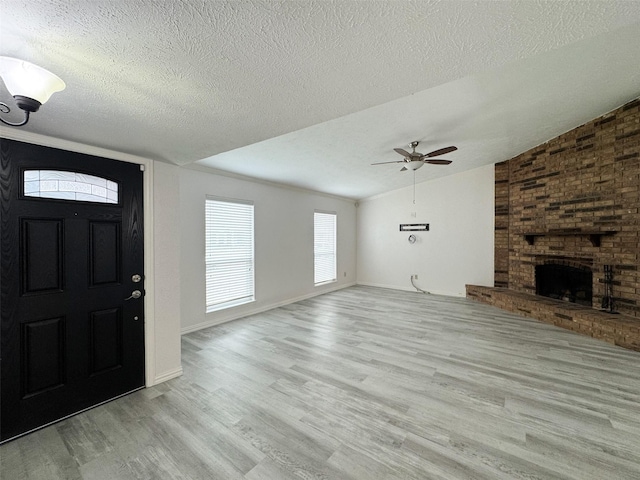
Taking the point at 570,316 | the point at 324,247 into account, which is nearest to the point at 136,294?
the point at 324,247

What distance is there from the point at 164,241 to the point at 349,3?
2.52 meters

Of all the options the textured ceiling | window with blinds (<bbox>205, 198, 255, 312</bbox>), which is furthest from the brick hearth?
window with blinds (<bbox>205, 198, 255, 312</bbox>)

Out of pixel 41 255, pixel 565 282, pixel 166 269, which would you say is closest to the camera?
pixel 41 255

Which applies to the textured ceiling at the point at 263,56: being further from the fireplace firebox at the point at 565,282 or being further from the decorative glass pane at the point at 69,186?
the fireplace firebox at the point at 565,282

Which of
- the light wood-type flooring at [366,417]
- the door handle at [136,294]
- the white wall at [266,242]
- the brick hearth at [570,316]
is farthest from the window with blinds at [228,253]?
the brick hearth at [570,316]

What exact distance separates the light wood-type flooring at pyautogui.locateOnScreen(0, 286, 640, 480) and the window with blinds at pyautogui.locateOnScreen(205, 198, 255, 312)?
1038 millimetres

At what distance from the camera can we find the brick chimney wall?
12.0ft

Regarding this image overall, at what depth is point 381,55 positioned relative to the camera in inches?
46.0

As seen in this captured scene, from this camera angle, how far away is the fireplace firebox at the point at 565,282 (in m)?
4.28

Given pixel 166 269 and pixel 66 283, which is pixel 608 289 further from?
pixel 66 283

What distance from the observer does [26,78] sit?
1095 millimetres

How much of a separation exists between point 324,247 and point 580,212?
16.2 feet

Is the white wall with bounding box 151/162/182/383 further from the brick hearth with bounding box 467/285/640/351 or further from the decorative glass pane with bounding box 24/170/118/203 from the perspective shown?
the brick hearth with bounding box 467/285/640/351

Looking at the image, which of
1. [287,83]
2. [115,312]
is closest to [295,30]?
[287,83]
